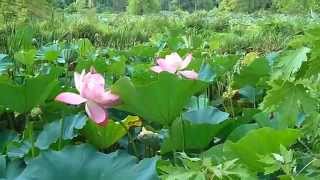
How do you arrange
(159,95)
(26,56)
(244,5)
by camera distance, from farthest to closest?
(244,5) < (26,56) < (159,95)

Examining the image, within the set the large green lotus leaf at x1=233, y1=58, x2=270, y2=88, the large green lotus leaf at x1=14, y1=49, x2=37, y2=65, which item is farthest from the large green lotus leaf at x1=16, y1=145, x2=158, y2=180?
the large green lotus leaf at x1=14, y1=49, x2=37, y2=65

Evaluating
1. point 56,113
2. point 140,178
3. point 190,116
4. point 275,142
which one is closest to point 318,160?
point 275,142

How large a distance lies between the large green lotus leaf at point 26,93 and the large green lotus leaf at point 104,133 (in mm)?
106

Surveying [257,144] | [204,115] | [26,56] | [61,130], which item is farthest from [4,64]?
[257,144]

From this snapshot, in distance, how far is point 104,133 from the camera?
3.06ft

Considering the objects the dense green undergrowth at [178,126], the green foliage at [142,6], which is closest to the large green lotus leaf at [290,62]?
the dense green undergrowth at [178,126]

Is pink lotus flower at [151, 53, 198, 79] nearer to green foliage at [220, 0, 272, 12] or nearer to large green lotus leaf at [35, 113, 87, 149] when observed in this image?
large green lotus leaf at [35, 113, 87, 149]

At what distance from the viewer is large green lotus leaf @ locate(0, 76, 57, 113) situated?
931 millimetres

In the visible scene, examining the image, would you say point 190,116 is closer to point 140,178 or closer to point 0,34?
point 140,178

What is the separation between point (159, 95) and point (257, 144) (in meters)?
0.18

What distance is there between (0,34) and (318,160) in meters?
1.88

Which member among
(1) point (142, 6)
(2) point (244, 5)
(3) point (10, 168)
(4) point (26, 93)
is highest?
(2) point (244, 5)

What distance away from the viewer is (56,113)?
44.0 inches

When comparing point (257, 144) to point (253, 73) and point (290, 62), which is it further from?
point (253, 73)
